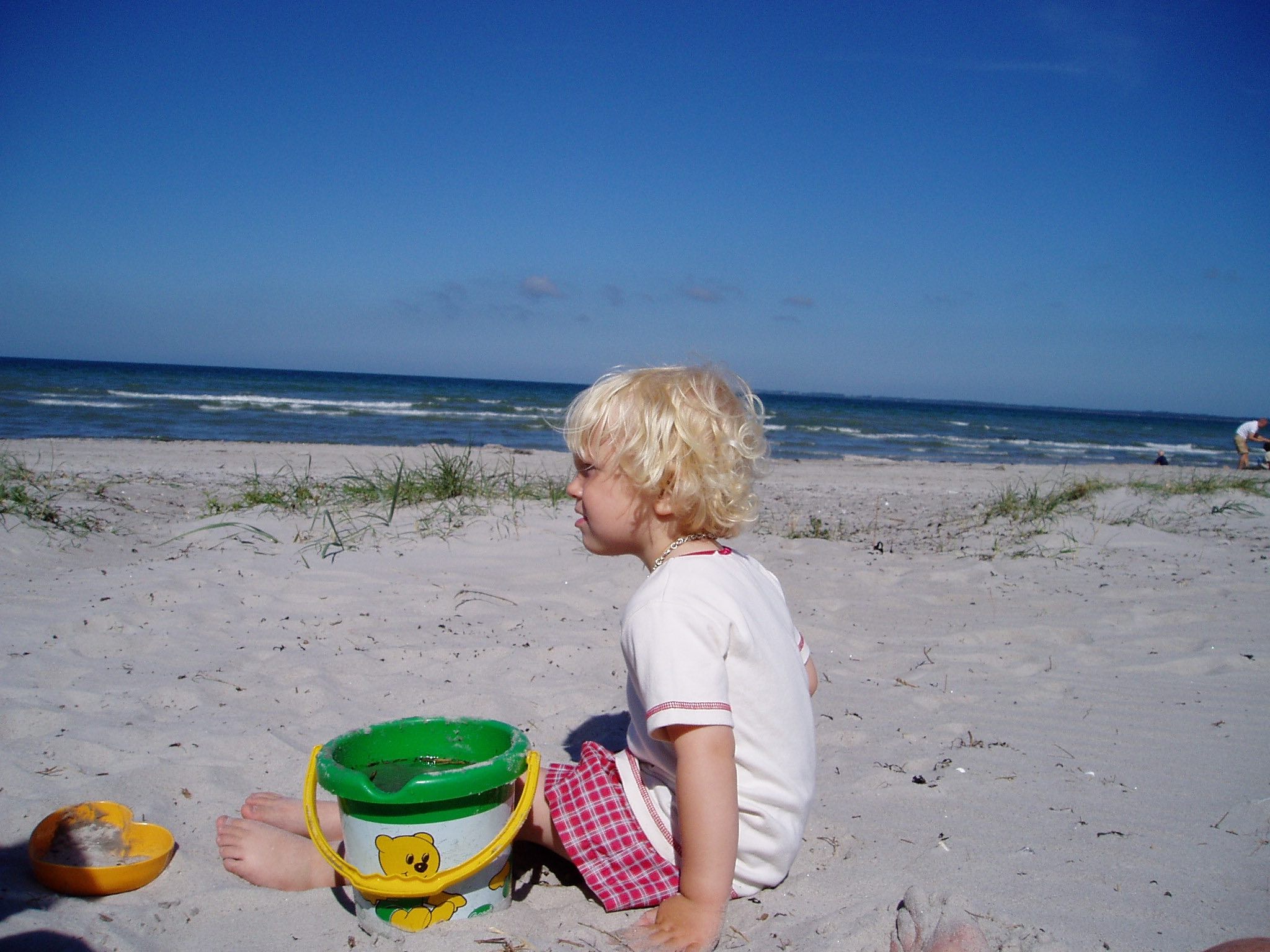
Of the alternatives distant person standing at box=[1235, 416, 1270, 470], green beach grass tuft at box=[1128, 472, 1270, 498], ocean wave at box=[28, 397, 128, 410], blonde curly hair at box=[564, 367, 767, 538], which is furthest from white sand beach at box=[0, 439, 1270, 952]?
ocean wave at box=[28, 397, 128, 410]

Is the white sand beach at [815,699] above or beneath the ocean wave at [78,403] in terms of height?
beneath

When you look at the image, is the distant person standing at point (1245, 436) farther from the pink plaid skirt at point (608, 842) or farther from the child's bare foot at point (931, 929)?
the pink plaid skirt at point (608, 842)

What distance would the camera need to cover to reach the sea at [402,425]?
48.2 feet

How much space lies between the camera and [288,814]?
6.55 ft

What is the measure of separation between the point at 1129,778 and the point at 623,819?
5.05ft

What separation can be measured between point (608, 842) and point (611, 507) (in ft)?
2.19

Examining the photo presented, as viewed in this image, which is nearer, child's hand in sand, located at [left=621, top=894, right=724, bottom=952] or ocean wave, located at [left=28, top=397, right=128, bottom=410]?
child's hand in sand, located at [left=621, top=894, right=724, bottom=952]

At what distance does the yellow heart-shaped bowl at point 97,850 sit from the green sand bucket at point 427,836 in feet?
1.46

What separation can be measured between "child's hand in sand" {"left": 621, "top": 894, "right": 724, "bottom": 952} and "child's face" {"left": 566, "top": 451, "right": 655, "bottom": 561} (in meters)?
0.68

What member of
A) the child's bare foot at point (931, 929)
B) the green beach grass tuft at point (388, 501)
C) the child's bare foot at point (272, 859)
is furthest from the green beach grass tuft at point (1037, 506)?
the child's bare foot at point (272, 859)

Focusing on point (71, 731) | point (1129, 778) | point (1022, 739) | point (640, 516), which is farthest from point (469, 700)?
point (1129, 778)

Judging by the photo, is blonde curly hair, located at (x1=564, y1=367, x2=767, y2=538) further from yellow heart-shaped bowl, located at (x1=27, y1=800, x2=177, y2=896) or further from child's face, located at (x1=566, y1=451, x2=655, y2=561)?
yellow heart-shaped bowl, located at (x1=27, y1=800, x2=177, y2=896)

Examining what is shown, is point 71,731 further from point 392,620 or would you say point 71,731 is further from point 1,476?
point 1,476

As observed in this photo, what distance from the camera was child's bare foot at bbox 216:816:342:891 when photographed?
183 cm
